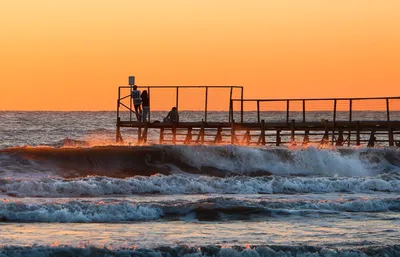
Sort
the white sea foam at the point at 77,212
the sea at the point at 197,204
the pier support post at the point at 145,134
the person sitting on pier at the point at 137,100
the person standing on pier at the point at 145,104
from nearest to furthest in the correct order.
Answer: the sea at the point at 197,204 → the white sea foam at the point at 77,212 → the person sitting on pier at the point at 137,100 → the person standing on pier at the point at 145,104 → the pier support post at the point at 145,134

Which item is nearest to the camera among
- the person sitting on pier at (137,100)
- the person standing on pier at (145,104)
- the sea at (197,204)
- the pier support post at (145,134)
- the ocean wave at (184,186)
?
the sea at (197,204)

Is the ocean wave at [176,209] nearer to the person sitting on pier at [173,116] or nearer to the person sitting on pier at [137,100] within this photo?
the person sitting on pier at [137,100]

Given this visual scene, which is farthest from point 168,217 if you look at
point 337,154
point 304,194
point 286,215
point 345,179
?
point 337,154

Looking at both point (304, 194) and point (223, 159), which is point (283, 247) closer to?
point (304, 194)

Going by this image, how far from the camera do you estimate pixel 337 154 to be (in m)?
37.3

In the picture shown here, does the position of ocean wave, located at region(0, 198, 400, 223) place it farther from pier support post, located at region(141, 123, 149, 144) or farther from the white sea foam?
pier support post, located at region(141, 123, 149, 144)

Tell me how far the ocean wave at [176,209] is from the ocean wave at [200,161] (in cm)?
949

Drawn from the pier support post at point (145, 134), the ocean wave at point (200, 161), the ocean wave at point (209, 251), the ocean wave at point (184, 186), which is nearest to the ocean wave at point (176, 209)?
the ocean wave at point (184, 186)

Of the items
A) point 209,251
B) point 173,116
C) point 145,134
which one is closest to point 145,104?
point 173,116

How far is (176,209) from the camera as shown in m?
22.5

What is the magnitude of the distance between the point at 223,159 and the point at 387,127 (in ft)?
29.8

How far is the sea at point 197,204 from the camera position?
58.4ft

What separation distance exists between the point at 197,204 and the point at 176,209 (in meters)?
0.69

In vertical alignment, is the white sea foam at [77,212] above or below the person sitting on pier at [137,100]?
below
